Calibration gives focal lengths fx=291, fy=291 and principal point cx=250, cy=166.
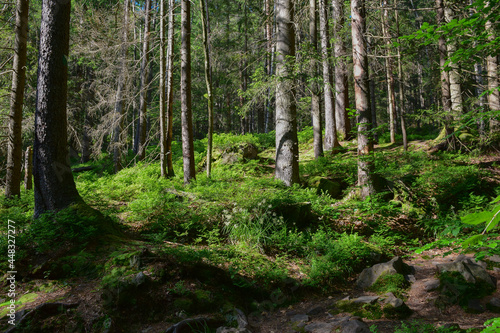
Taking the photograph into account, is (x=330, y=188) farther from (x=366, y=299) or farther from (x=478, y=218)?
(x=478, y=218)

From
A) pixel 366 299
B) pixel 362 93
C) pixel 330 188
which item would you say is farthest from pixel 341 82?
pixel 366 299

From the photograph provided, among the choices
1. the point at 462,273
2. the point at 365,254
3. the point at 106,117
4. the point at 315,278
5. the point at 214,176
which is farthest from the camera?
the point at 106,117

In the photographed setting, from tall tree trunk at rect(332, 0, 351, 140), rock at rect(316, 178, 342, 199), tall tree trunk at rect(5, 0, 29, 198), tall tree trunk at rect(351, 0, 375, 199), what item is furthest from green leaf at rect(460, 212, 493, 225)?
tall tree trunk at rect(332, 0, 351, 140)

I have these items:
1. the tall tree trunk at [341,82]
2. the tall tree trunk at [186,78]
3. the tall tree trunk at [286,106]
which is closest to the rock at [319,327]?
the tall tree trunk at [286,106]

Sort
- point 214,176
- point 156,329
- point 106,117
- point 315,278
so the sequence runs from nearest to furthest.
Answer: point 156,329
point 315,278
point 214,176
point 106,117

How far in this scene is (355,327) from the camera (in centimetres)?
342

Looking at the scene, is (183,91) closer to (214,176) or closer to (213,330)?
(214,176)

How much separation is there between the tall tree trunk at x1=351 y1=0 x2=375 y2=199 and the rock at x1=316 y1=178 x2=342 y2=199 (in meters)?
0.93

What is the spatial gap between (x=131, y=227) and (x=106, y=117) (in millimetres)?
9780

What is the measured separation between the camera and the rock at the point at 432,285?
4.42 metres

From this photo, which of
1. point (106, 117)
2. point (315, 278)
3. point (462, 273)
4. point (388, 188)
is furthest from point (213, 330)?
point (106, 117)

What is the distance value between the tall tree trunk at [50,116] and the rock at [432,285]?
245 inches

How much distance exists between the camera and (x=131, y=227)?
6355mm

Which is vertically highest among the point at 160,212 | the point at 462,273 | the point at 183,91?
the point at 183,91
